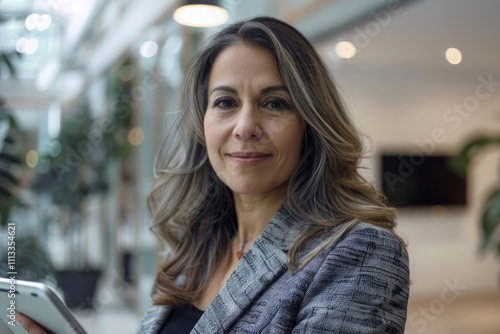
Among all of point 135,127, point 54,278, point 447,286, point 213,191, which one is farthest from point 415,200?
point 213,191

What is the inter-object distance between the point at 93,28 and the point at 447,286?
5.50 metres

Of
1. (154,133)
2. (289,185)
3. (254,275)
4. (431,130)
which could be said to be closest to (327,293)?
(254,275)

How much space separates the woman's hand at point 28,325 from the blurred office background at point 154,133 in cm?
360

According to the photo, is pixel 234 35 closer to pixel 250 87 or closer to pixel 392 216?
pixel 250 87

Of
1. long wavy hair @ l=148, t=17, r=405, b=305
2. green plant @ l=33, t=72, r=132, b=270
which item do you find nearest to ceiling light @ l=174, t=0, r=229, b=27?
long wavy hair @ l=148, t=17, r=405, b=305

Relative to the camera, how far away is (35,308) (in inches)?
49.2

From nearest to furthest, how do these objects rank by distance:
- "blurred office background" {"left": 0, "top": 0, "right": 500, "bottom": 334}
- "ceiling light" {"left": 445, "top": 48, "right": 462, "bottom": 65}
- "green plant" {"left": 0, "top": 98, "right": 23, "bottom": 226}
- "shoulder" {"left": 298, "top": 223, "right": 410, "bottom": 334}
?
"shoulder" {"left": 298, "top": 223, "right": 410, "bottom": 334} → "green plant" {"left": 0, "top": 98, "right": 23, "bottom": 226} → "ceiling light" {"left": 445, "top": 48, "right": 462, "bottom": 65} → "blurred office background" {"left": 0, "top": 0, "right": 500, "bottom": 334}

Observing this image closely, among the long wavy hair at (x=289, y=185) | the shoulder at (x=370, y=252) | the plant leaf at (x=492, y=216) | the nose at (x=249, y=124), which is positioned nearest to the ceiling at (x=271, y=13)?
the plant leaf at (x=492, y=216)

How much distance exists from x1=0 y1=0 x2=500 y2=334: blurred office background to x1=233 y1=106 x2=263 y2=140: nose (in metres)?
3.50

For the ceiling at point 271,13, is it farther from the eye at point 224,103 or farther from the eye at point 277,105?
the eye at point 277,105

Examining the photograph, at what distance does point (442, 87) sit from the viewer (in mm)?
8016

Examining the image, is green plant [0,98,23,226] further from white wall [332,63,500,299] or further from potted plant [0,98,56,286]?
white wall [332,63,500,299]

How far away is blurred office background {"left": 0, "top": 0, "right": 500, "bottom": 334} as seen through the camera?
578 cm

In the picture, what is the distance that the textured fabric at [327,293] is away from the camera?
111 centimetres
